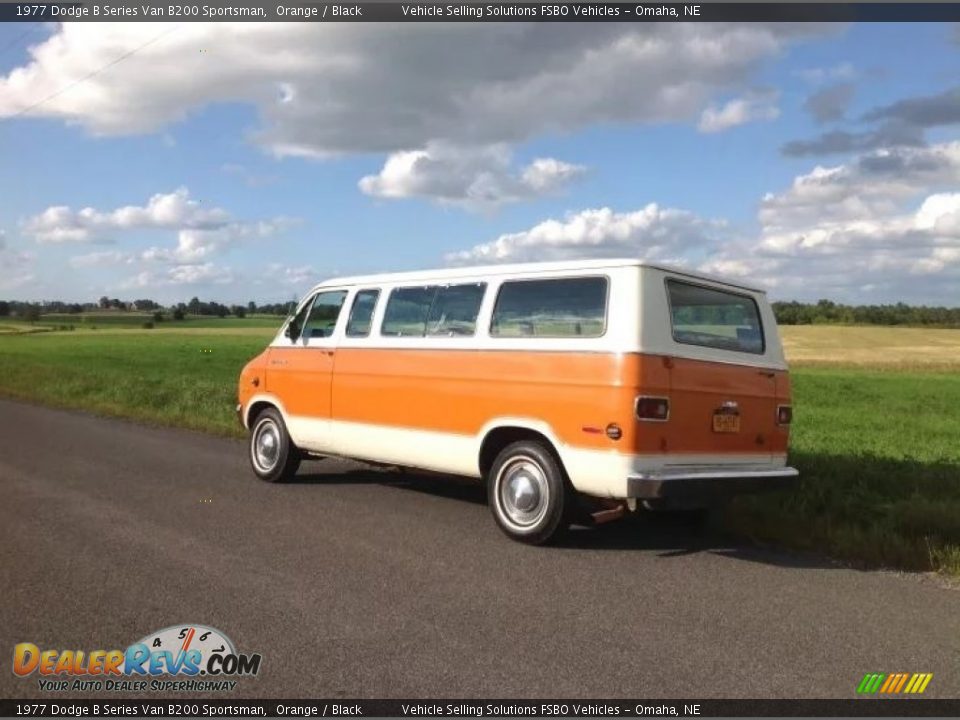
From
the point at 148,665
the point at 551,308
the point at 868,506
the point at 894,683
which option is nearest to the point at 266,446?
the point at 551,308

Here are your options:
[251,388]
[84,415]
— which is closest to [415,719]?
[251,388]

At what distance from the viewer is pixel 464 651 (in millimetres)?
4211

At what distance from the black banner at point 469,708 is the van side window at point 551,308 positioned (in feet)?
9.99

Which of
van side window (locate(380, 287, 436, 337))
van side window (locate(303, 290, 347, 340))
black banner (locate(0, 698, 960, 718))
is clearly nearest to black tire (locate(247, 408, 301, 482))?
van side window (locate(303, 290, 347, 340))

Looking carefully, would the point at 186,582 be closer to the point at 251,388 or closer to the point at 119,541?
the point at 119,541

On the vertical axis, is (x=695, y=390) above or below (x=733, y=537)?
above

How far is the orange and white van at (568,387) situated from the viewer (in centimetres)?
601

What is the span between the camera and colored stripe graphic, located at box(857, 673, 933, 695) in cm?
384

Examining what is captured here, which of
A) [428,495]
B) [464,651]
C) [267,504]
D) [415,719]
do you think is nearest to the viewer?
[415,719]

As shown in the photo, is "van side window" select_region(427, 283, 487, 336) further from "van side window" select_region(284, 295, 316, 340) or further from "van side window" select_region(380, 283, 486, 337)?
"van side window" select_region(284, 295, 316, 340)

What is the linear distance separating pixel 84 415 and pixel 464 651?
47.4 feet

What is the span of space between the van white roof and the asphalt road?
2.05 metres

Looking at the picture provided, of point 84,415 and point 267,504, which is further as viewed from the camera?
point 84,415

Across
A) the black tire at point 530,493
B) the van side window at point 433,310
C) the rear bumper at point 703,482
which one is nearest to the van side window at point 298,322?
the van side window at point 433,310
